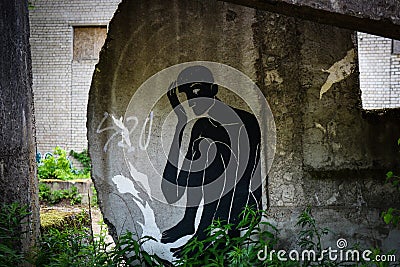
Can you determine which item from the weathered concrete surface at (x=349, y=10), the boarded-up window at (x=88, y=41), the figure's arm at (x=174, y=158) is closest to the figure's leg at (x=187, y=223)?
the figure's arm at (x=174, y=158)

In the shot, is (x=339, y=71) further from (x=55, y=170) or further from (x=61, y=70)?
(x=61, y=70)

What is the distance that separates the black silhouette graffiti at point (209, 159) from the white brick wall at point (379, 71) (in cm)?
752

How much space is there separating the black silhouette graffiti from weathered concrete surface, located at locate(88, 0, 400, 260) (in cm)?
13

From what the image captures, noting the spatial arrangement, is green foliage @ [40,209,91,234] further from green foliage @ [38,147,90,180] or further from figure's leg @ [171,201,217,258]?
green foliage @ [38,147,90,180]

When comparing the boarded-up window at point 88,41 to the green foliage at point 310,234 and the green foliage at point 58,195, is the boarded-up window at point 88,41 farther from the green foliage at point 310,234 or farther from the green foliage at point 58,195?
the green foliage at point 310,234

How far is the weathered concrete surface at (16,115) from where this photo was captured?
3.38 meters

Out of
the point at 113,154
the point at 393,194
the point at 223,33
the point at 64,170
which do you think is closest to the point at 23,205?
the point at 113,154

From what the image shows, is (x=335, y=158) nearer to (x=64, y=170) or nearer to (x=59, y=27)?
(x=64, y=170)

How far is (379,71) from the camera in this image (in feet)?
35.1

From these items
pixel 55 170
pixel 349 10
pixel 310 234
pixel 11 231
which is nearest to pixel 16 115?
pixel 11 231

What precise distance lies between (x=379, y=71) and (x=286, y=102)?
24.7ft

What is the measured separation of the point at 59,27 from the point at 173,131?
912 centimetres

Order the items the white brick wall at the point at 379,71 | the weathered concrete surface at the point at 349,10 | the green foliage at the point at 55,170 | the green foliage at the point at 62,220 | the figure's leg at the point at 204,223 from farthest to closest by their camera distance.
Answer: the white brick wall at the point at 379,71 < the green foliage at the point at 55,170 < the green foliage at the point at 62,220 < the figure's leg at the point at 204,223 < the weathered concrete surface at the point at 349,10

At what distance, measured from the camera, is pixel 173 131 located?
399 centimetres
